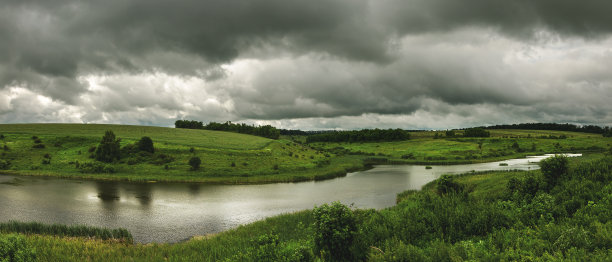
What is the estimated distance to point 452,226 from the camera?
10625 millimetres

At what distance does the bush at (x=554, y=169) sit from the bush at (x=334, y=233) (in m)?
12.9

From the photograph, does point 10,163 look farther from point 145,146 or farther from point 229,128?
point 229,128

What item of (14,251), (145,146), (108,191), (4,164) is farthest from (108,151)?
(14,251)

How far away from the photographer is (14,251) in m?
8.68

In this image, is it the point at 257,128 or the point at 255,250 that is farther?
the point at 257,128

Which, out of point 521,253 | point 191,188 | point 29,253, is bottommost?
point 191,188

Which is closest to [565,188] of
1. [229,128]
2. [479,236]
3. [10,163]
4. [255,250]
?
[479,236]

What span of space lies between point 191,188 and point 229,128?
125863 millimetres

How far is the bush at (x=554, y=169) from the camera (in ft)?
47.3

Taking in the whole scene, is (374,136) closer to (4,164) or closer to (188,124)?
(188,124)

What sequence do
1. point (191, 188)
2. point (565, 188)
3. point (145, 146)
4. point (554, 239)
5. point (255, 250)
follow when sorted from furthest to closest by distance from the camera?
point (145, 146)
point (191, 188)
point (565, 188)
point (255, 250)
point (554, 239)

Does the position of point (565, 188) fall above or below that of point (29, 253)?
above

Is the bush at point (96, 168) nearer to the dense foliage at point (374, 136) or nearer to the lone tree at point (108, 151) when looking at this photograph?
the lone tree at point (108, 151)

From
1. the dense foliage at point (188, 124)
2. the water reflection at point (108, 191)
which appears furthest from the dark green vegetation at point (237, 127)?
the water reflection at point (108, 191)
